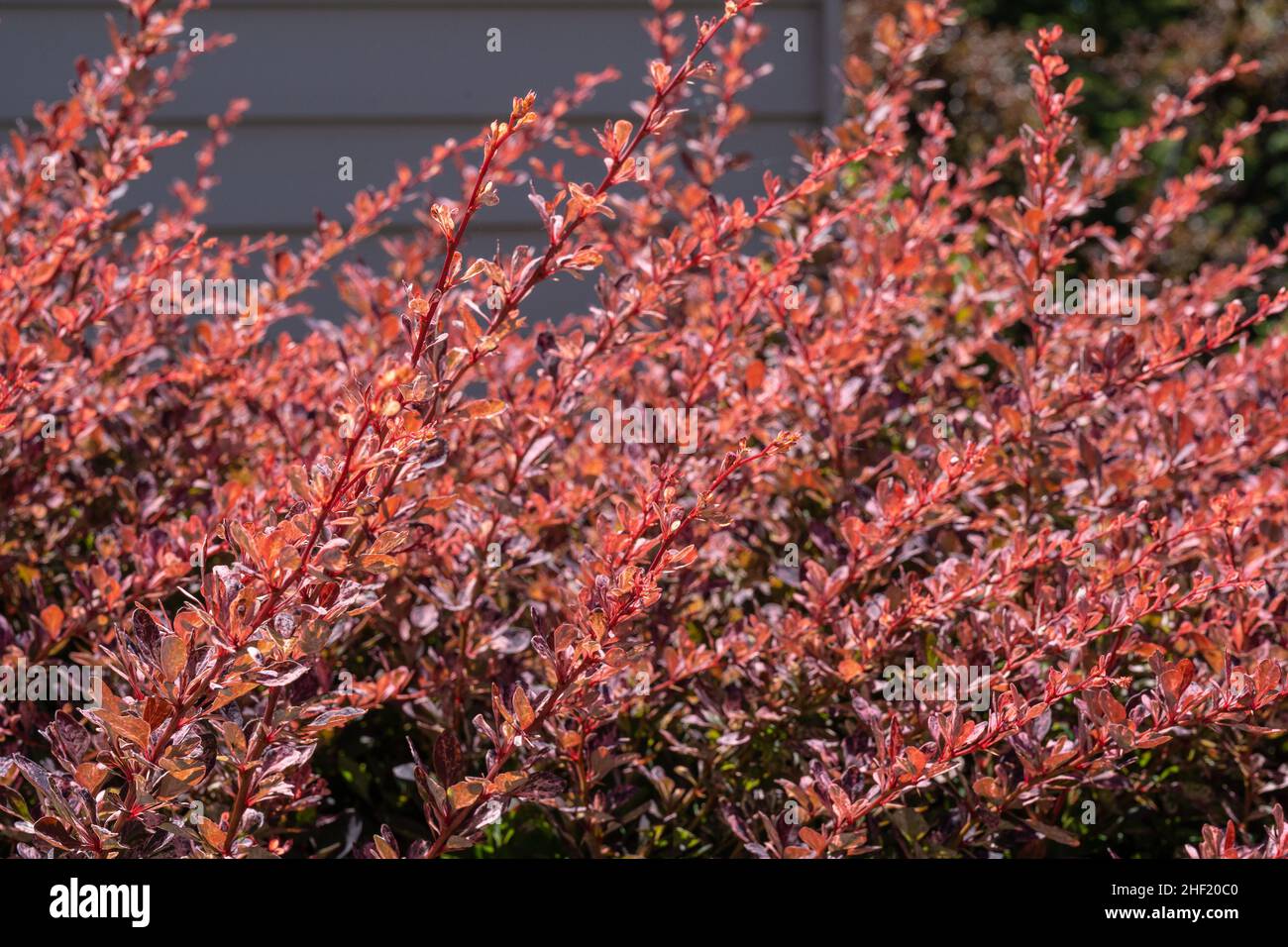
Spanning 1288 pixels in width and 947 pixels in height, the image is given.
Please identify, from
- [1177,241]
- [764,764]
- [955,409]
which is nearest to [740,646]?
[764,764]

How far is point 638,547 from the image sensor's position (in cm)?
139

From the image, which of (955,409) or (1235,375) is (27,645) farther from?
(1235,375)

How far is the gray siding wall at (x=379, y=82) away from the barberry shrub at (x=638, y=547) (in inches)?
50.6

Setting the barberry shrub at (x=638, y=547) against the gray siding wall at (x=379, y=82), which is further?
the gray siding wall at (x=379, y=82)

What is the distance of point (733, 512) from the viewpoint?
6.84ft

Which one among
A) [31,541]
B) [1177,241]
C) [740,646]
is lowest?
[740,646]

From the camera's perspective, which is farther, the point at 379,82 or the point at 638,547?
the point at 379,82

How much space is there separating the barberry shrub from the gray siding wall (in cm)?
129

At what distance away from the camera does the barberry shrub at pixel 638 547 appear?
136 centimetres

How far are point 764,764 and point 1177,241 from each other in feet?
24.0

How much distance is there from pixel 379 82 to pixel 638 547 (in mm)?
2895

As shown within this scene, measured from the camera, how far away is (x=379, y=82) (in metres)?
3.82

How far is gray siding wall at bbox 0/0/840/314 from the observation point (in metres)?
3.79

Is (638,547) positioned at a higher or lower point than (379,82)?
lower
